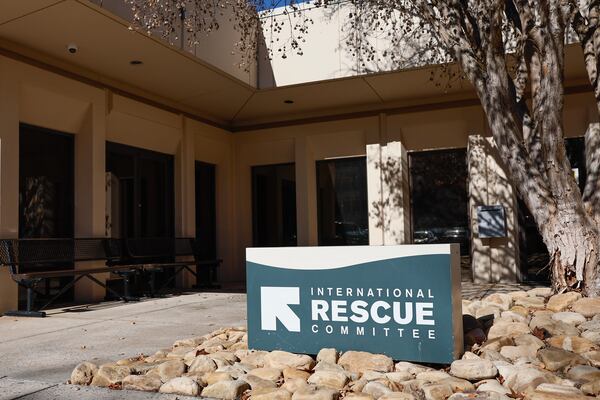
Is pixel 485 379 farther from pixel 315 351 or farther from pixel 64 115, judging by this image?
pixel 64 115

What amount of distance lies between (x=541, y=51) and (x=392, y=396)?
181 inches

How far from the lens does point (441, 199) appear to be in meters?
12.0

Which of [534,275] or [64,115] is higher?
[64,115]

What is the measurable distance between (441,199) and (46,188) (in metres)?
7.61

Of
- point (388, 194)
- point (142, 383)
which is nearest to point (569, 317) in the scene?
point (142, 383)

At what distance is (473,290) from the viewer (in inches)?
382

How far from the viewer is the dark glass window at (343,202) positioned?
41.9 ft

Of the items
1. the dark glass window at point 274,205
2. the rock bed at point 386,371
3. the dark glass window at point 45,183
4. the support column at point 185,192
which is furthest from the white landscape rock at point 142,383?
the dark glass window at point 274,205

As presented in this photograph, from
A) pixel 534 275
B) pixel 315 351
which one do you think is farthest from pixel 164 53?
pixel 534 275

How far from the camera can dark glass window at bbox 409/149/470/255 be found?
1188 centimetres

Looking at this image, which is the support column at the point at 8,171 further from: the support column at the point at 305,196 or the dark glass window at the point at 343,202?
the dark glass window at the point at 343,202

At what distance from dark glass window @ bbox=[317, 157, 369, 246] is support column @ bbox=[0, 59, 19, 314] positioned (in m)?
6.67

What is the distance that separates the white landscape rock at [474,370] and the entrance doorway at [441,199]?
7992mm

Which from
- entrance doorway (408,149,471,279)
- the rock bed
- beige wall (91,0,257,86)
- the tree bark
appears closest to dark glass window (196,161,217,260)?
beige wall (91,0,257,86)
